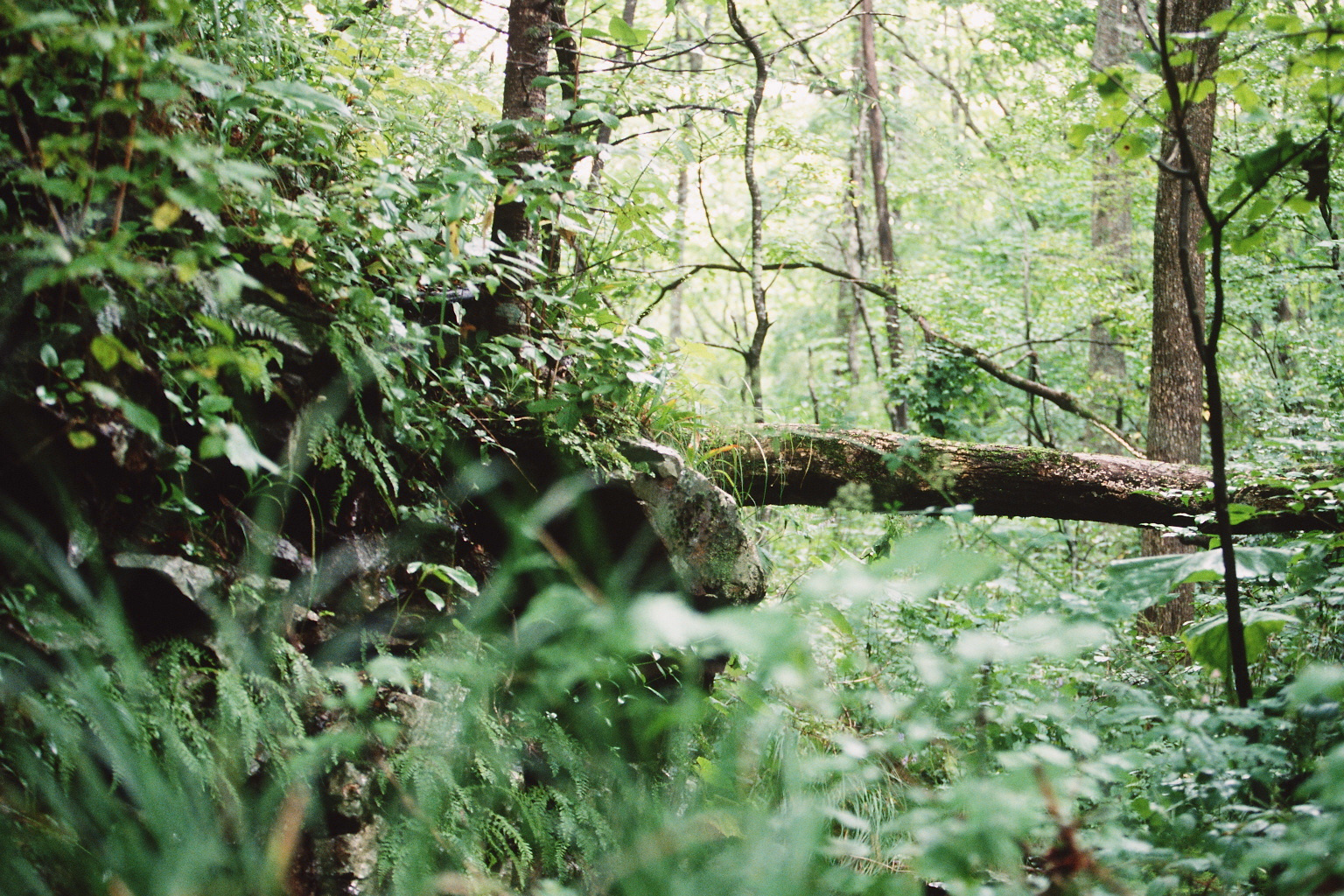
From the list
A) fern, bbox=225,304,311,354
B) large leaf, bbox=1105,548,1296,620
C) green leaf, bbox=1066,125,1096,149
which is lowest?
large leaf, bbox=1105,548,1296,620

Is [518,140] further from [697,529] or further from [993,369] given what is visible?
[993,369]

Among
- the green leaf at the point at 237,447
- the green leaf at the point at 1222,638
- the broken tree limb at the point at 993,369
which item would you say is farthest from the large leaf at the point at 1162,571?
the broken tree limb at the point at 993,369

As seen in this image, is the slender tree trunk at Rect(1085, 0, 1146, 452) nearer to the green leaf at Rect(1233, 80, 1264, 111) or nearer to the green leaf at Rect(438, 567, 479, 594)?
the green leaf at Rect(1233, 80, 1264, 111)

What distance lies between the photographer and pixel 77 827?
164 cm

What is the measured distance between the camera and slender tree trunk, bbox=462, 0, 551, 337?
3.18 meters

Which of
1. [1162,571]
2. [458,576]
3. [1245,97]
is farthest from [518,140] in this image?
[1162,571]

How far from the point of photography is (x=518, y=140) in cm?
321

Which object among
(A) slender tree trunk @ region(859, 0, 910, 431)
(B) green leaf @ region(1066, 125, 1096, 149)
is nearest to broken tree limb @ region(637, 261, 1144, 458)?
(A) slender tree trunk @ region(859, 0, 910, 431)

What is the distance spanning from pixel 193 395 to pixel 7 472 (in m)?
0.49

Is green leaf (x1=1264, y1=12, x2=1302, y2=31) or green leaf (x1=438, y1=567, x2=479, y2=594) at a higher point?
green leaf (x1=1264, y1=12, x2=1302, y2=31)

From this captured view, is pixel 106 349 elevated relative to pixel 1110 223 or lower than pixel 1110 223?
lower

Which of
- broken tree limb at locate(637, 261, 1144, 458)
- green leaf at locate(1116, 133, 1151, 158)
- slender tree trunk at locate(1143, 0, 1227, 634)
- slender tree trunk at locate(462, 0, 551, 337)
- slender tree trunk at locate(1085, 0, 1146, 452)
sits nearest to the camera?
green leaf at locate(1116, 133, 1151, 158)

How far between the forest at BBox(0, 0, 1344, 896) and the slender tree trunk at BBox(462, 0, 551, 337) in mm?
20

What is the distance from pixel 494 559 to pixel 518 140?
66.6 inches
